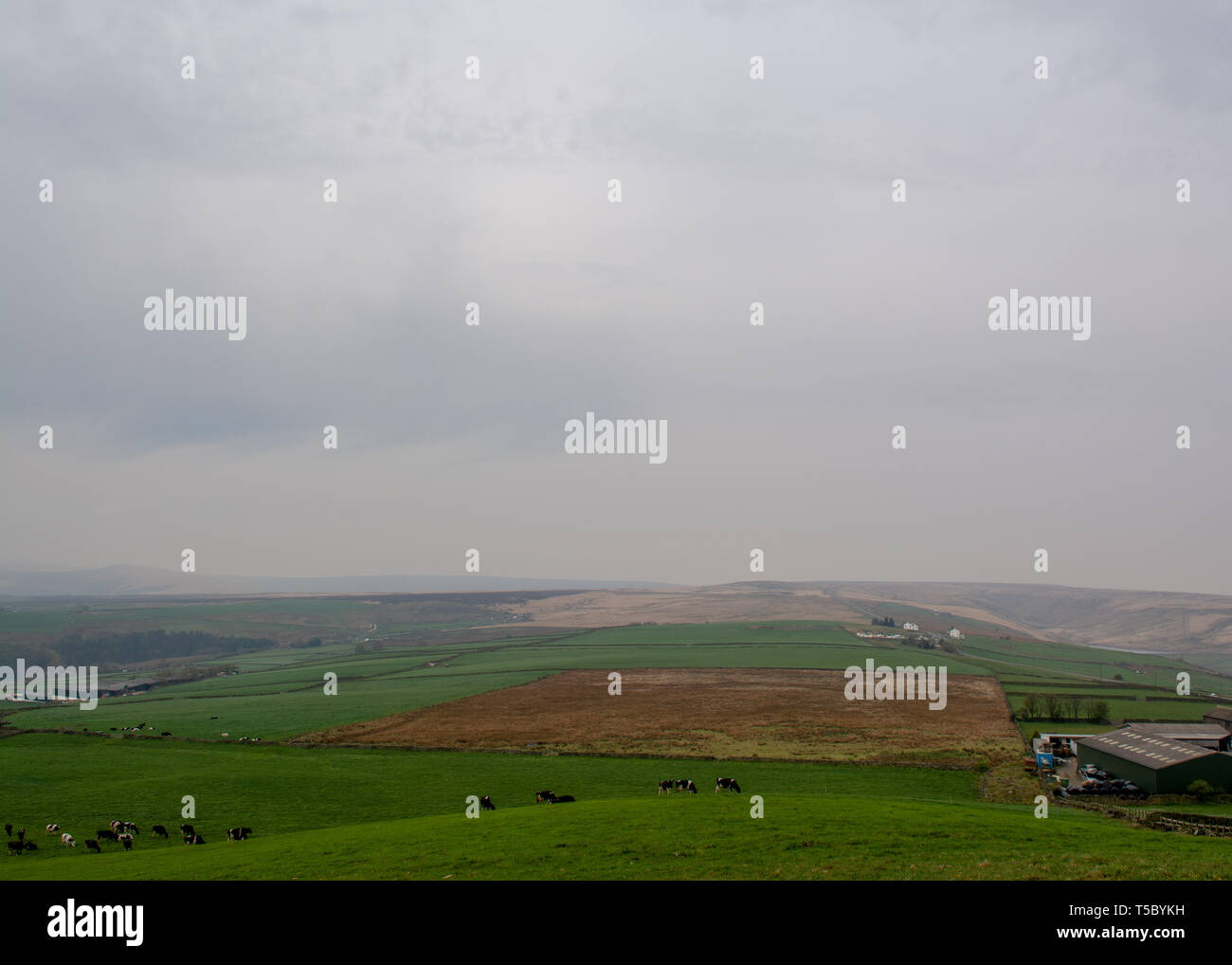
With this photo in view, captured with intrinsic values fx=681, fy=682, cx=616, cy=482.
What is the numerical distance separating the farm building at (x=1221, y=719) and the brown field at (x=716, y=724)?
1903cm

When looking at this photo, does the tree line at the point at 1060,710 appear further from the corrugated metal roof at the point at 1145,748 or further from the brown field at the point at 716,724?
the corrugated metal roof at the point at 1145,748

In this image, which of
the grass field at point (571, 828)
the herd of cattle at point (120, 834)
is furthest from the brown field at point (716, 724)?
the herd of cattle at point (120, 834)

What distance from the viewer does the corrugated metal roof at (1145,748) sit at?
46.5 meters

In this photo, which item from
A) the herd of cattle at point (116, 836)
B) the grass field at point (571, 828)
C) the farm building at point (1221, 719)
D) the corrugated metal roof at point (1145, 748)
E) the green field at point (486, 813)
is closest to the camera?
the grass field at point (571, 828)

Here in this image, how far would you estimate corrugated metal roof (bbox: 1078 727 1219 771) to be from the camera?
46.5 m

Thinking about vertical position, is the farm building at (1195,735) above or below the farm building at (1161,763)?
below

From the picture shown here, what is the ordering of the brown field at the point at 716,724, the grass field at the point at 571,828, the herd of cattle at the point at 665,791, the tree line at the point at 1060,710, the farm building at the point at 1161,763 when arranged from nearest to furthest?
the grass field at the point at 571,828, the herd of cattle at the point at 665,791, the farm building at the point at 1161,763, the brown field at the point at 716,724, the tree line at the point at 1060,710

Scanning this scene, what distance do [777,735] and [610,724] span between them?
18.1 meters

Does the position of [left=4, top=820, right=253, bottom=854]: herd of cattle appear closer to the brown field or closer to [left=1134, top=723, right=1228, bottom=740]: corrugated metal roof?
the brown field

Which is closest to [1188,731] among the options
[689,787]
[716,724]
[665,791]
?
[716,724]

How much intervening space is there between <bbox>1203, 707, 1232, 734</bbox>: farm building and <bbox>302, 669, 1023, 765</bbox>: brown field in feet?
62.4
